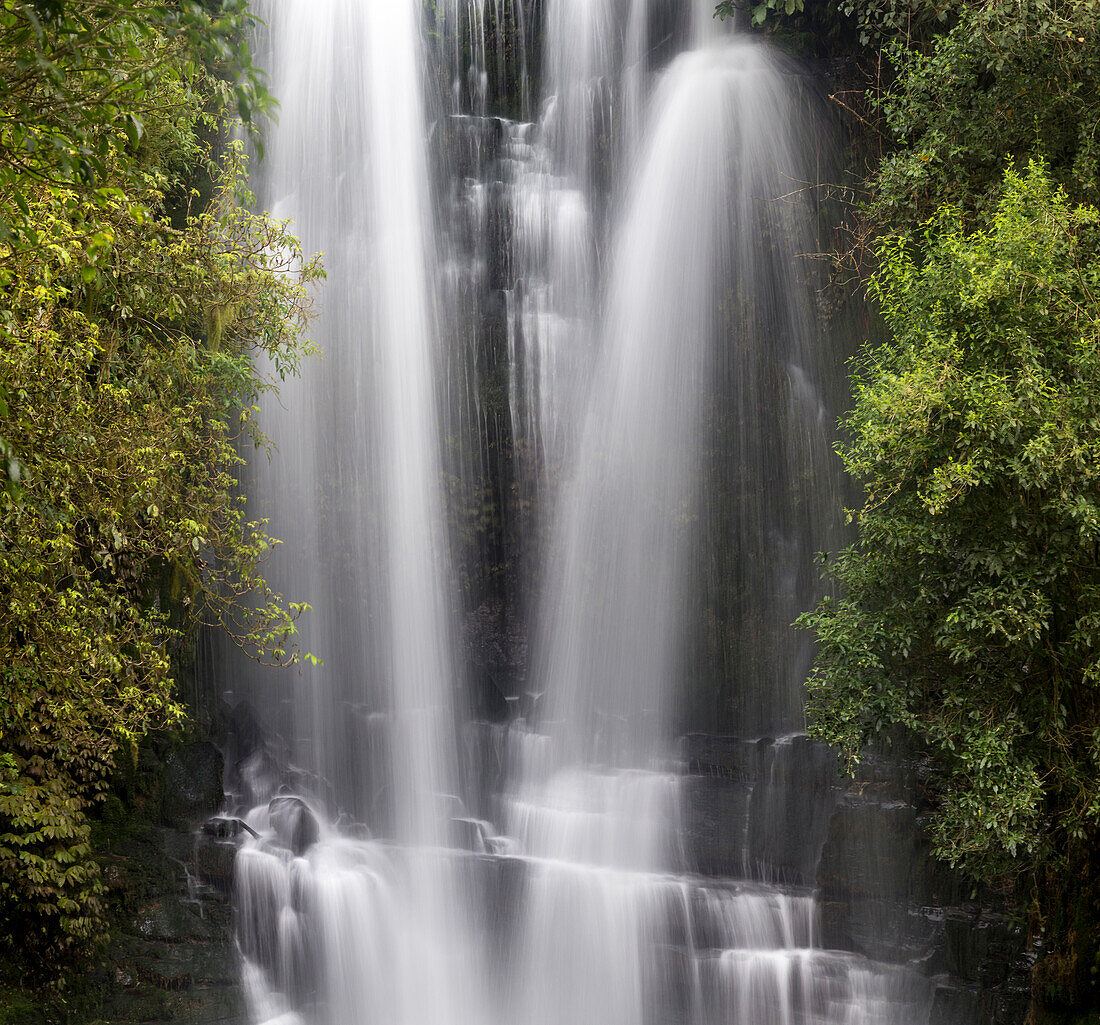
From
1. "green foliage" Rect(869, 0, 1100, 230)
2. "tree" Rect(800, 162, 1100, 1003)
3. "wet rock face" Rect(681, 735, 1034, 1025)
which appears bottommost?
"wet rock face" Rect(681, 735, 1034, 1025)

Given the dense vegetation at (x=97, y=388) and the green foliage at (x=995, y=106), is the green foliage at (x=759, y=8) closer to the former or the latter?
the green foliage at (x=995, y=106)

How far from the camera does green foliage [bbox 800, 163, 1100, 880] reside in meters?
7.34

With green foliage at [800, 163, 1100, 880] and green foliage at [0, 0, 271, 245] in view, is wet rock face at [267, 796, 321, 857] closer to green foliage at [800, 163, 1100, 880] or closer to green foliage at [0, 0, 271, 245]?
green foliage at [800, 163, 1100, 880]

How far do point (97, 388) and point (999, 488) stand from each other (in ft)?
25.2

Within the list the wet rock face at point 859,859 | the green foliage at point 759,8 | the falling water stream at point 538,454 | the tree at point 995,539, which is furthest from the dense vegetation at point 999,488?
the falling water stream at point 538,454

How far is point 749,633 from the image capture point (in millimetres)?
13008

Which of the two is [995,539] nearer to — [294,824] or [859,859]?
[859,859]

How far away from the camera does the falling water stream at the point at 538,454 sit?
1179cm

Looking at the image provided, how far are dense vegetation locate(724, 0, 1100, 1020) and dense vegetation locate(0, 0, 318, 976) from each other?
5.59 m

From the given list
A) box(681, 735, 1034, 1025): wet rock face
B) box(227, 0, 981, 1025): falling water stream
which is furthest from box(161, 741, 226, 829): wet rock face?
box(681, 735, 1034, 1025): wet rock face

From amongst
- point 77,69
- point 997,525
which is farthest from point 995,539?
point 77,69

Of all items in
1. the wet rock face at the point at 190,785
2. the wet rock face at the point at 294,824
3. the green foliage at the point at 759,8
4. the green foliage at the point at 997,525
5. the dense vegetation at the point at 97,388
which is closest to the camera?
the dense vegetation at the point at 97,388

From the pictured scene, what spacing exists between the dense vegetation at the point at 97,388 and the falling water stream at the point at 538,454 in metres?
2.64

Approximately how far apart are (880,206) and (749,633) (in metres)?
5.77
